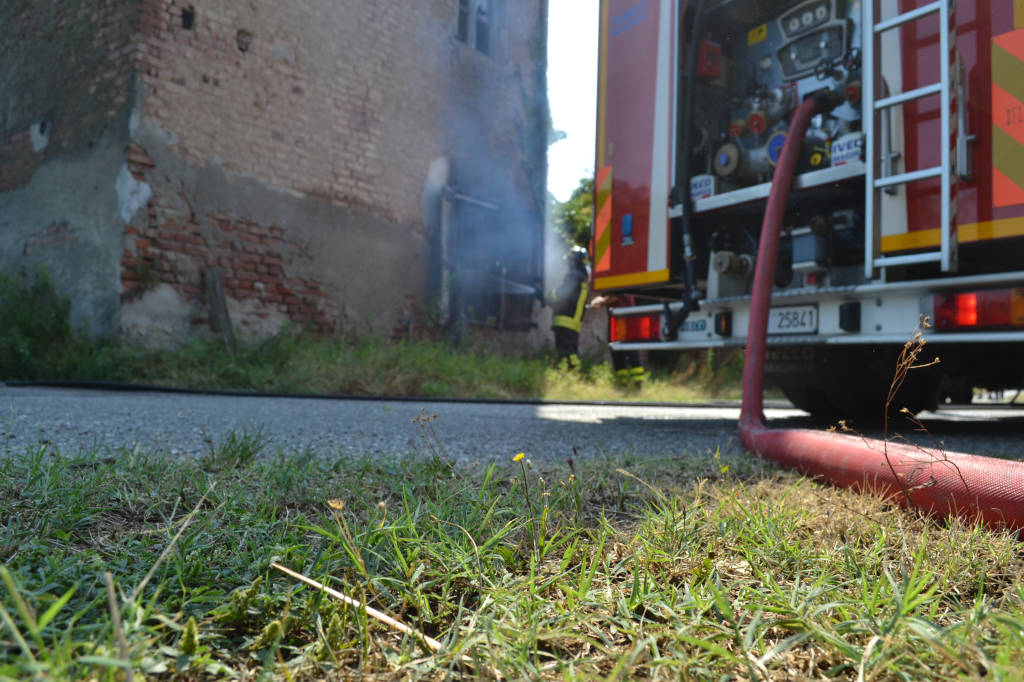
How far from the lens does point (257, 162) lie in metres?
8.20

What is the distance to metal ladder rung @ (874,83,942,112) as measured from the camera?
3.10m

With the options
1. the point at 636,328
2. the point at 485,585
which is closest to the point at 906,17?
the point at 636,328

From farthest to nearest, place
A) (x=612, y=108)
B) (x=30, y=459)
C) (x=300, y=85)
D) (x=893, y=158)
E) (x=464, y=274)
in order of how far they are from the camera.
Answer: (x=464, y=274) < (x=300, y=85) < (x=612, y=108) < (x=893, y=158) < (x=30, y=459)

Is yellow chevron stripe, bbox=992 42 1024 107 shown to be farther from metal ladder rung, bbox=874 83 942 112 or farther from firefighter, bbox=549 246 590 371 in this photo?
firefighter, bbox=549 246 590 371

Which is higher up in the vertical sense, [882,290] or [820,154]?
[820,154]

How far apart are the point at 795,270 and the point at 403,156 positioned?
22.6ft

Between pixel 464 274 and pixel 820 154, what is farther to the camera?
pixel 464 274

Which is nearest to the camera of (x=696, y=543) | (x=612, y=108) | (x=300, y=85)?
(x=696, y=543)

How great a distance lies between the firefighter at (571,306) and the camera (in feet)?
32.0

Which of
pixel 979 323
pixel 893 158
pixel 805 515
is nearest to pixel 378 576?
pixel 805 515

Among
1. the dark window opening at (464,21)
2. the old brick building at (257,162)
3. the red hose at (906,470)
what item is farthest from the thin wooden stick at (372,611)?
the dark window opening at (464,21)

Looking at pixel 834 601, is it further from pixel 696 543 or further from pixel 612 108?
pixel 612 108

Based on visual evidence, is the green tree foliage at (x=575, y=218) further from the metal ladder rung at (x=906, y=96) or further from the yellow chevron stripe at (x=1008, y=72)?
the yellow chevron stripe at (x=1008, y=72)

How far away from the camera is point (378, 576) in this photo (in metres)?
1.08
